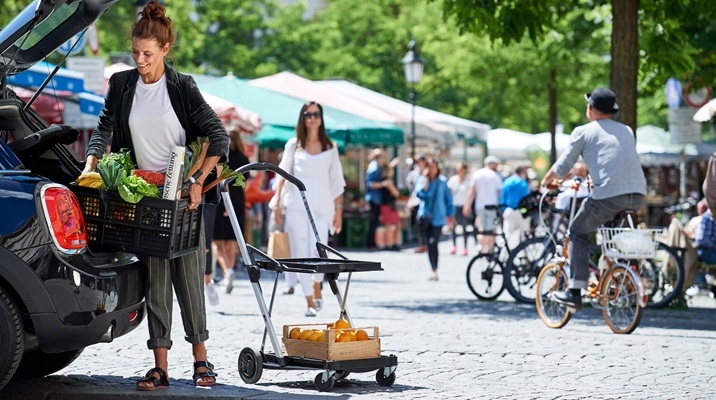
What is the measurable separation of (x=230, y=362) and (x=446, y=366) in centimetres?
131

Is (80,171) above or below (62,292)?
above

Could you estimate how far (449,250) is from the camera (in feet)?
99.2

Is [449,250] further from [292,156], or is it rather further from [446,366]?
[446,366]

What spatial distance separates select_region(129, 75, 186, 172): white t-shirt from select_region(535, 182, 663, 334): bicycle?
4.74m

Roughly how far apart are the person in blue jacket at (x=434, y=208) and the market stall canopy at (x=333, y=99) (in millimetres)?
6720

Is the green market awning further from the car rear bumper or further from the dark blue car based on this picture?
the car rear bumper

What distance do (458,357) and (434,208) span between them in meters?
10.7

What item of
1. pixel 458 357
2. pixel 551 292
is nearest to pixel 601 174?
pixel 551 292

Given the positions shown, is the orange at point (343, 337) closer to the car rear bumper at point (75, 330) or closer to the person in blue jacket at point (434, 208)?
the car rear bumper at point (75, 330)

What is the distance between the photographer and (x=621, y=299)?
11.2 m

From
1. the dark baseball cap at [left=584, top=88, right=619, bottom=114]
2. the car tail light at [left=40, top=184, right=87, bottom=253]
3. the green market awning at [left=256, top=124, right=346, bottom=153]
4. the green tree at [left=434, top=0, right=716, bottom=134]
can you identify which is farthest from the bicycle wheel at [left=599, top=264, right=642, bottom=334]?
the green market awning at [left=256, top=124, right=346, bottom=153]

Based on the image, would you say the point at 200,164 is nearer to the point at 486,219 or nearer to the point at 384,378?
the point at 384,378

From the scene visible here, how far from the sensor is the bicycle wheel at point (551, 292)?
38.9 feet

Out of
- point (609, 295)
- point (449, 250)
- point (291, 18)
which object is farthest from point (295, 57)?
point (609, 295)
